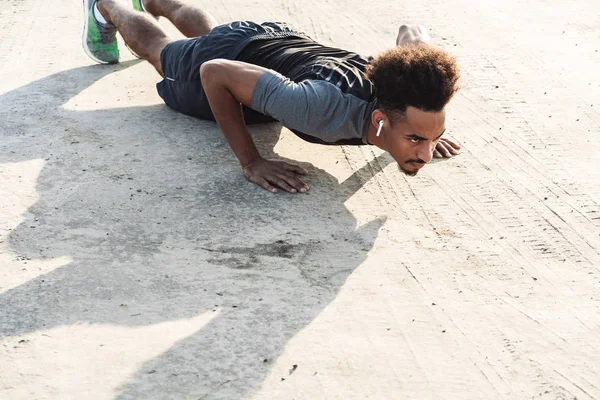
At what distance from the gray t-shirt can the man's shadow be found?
0.39 metres

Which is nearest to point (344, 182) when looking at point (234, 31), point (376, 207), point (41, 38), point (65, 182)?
point (376, 207)

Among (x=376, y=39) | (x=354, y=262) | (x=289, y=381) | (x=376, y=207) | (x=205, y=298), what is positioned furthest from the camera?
(x=376, y=39)

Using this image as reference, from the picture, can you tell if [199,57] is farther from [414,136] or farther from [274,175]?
[414,136]

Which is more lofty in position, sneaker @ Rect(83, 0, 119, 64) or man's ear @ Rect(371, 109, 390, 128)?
man's ear @ Rect(371, 109, 390, 128)

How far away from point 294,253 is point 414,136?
776 mm

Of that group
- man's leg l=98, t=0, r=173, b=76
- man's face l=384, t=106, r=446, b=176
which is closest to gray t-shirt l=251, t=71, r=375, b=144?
man's face l=384, t=106, r=446, b=176

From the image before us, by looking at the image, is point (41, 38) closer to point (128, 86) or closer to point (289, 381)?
point (128, 86)

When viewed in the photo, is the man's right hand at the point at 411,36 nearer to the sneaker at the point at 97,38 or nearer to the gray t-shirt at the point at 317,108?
the gray t-shirt at the point at 317,108

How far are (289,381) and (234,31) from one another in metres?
2.43

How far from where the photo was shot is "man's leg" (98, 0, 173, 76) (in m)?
5.45

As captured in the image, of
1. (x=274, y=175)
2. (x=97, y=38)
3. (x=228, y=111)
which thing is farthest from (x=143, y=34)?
(x=274, y=175)

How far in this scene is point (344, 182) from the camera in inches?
175

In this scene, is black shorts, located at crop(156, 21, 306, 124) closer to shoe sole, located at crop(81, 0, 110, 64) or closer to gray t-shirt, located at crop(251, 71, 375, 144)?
gray t-shirt, located at crop(251, 71, 375, 144)

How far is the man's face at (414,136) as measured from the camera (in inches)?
151
